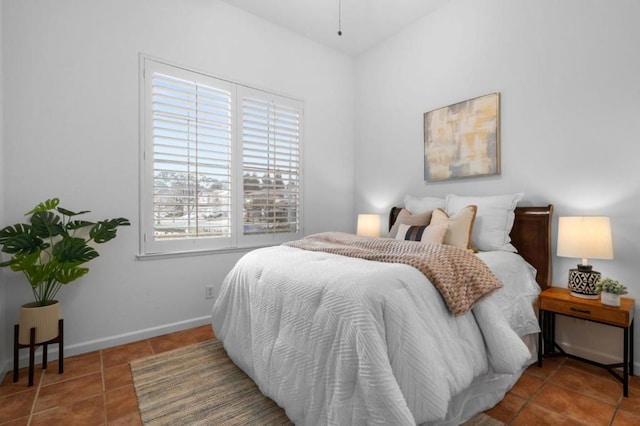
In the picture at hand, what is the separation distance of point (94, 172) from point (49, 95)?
1.98 feet

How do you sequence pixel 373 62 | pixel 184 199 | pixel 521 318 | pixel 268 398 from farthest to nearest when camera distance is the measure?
pixel 373 62
pixel 184 199
pixel 521 318
pixel 268 398

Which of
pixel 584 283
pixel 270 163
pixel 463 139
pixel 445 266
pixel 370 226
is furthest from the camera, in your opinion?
pixel 370 226

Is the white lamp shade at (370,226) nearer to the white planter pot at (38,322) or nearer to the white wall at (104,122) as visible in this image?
the white wall at (104,122)

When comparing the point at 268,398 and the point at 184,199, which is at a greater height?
the point at 184,199

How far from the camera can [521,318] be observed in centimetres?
205

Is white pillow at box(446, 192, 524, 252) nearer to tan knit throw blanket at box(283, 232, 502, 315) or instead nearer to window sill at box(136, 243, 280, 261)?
tan knit throw blanket at box(283, 232, 502, 315)

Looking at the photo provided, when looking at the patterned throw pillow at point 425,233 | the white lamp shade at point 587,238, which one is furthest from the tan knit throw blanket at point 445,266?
the white lamp shade at point 587,238

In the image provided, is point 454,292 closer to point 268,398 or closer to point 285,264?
point 285,264

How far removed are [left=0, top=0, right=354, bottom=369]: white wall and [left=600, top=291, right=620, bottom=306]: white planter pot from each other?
2.95 m

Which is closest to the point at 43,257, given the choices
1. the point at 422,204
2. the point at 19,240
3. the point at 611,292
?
the point at 19,240

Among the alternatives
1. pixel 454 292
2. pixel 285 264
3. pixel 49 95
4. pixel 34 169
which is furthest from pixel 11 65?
pixel 454 292

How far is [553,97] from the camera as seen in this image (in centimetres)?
248

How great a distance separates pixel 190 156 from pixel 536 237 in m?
2.98

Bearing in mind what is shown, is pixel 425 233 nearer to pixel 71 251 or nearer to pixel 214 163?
pixel 214 163
